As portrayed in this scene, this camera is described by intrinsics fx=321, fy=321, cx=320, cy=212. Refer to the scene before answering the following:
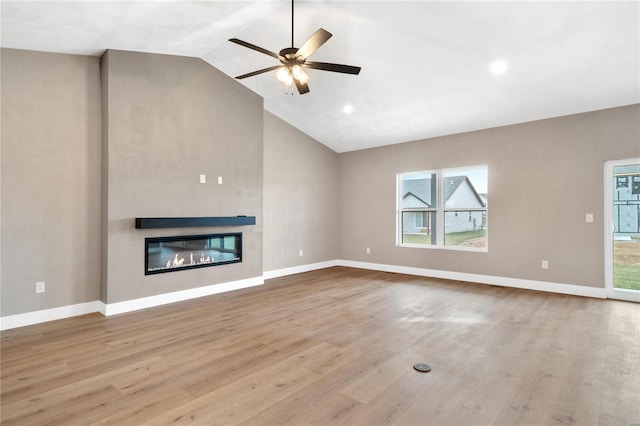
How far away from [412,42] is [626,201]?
389 cm

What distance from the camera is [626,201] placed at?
4.62 m

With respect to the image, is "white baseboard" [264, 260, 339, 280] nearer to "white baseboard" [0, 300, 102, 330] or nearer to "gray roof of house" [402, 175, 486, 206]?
"gray roof of house" [402, 175, 486, 206]

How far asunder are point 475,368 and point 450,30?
340 cm

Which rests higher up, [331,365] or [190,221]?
[190,221]

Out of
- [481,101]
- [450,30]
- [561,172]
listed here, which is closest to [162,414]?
[450,30]

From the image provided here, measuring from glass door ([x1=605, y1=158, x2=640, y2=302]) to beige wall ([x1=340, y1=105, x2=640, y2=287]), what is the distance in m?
0.10

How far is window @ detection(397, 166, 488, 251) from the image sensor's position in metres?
5.89

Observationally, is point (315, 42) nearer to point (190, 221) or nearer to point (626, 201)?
point (190, 221)

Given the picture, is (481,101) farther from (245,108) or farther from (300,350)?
(300,350)

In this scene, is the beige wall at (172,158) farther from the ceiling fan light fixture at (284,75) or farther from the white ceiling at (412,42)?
the ceiling fan light fixture at (284,75)

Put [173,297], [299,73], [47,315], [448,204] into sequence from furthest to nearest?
[448,204], [173,297], [47,315], [299,73]

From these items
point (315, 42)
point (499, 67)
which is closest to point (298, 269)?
point (315, 42)

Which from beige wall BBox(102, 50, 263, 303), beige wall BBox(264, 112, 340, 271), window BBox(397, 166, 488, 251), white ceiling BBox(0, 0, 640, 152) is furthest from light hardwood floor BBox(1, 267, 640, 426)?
white ceiling BBox(0, 0, 640, 152)

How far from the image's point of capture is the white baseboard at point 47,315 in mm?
3518
